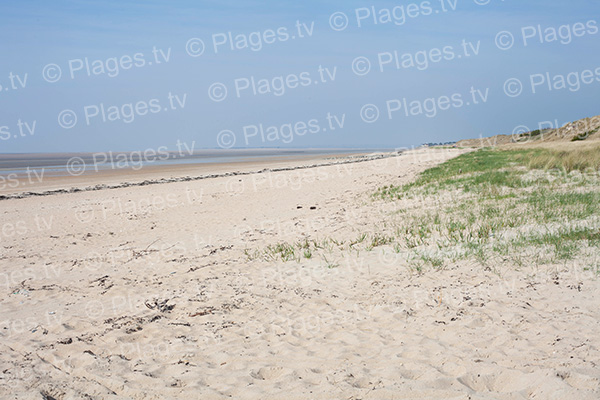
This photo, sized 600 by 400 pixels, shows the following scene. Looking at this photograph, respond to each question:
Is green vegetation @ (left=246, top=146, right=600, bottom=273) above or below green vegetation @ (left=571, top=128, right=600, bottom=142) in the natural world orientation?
below

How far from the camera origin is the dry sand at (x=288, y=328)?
13.9 feet

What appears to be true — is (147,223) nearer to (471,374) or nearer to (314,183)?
(314,183)

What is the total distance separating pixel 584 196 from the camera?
10461 mm

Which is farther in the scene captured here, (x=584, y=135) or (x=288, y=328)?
(x=584, y=135)

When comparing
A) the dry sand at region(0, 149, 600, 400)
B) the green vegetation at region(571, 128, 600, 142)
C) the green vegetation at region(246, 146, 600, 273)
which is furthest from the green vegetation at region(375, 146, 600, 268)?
the green vegetation at region(571, 128, 600, 142)

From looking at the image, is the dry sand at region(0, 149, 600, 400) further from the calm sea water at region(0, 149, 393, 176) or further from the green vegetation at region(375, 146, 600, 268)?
the calm sea water at region(0, 149, 393, 176)

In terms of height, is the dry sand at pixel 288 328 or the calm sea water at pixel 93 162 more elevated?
the calm sea water at pixel 93 162

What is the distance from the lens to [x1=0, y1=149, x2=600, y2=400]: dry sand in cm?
422

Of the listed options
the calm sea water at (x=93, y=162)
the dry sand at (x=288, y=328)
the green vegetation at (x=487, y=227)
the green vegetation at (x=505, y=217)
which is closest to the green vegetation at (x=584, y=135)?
the green vegetation at (x=505, y=217)

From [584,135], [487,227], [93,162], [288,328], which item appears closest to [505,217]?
[487,227]

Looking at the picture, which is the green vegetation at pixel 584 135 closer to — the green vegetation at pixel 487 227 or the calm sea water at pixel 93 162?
the green vegetation at pixel 487 227

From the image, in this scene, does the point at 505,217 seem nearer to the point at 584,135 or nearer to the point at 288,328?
the point at 288,328

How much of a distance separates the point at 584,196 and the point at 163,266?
30.9 ft

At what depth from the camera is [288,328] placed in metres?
5.77
